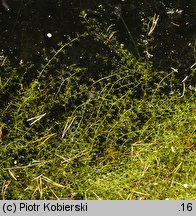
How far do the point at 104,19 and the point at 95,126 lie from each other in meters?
0.45

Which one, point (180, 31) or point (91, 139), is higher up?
point (180, 31)

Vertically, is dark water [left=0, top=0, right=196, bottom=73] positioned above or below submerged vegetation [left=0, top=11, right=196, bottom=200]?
above

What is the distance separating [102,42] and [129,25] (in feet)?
0.44

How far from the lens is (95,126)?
2051 mm

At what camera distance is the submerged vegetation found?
2.02 meters

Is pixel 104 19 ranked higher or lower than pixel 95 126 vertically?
higher

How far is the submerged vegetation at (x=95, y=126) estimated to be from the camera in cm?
202

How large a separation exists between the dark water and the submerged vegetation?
4 cm

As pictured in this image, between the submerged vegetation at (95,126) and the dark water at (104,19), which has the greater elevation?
the dark water at (104,19)

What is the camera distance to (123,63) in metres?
2.07

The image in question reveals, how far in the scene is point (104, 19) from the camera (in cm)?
207

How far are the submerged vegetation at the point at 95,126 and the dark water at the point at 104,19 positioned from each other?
4cm
